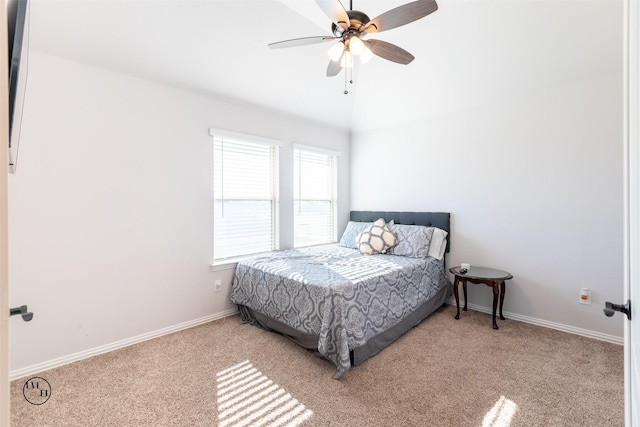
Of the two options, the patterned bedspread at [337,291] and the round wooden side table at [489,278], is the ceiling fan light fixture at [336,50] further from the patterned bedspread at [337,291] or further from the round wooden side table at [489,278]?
the round wooden side table at [489,278]

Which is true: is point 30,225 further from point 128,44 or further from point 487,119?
point 487,119

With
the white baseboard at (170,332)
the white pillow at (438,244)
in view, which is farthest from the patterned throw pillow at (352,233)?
the white baseboard at (170,332)

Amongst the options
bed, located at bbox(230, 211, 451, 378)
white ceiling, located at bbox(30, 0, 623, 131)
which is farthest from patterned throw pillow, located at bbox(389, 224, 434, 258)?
white ceiling, located at bbox(30, 0, 623, 131)

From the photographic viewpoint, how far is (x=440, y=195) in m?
3.72

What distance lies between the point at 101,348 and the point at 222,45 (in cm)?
285

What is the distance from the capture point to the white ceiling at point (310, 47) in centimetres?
216

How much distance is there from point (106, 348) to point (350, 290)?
216 cm

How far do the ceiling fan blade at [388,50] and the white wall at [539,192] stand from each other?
5.89 ft

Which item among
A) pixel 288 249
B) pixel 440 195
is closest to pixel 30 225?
pixel 288 249

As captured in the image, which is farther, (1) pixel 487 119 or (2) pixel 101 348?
(1) pixel 487 119

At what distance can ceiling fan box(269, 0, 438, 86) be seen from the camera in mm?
1621

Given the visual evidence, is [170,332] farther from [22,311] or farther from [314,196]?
[314,196]

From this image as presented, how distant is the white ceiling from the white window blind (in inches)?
22.7

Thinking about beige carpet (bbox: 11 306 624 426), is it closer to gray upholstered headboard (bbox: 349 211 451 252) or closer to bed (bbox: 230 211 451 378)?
bed (bbox: 230 211 451 378)
